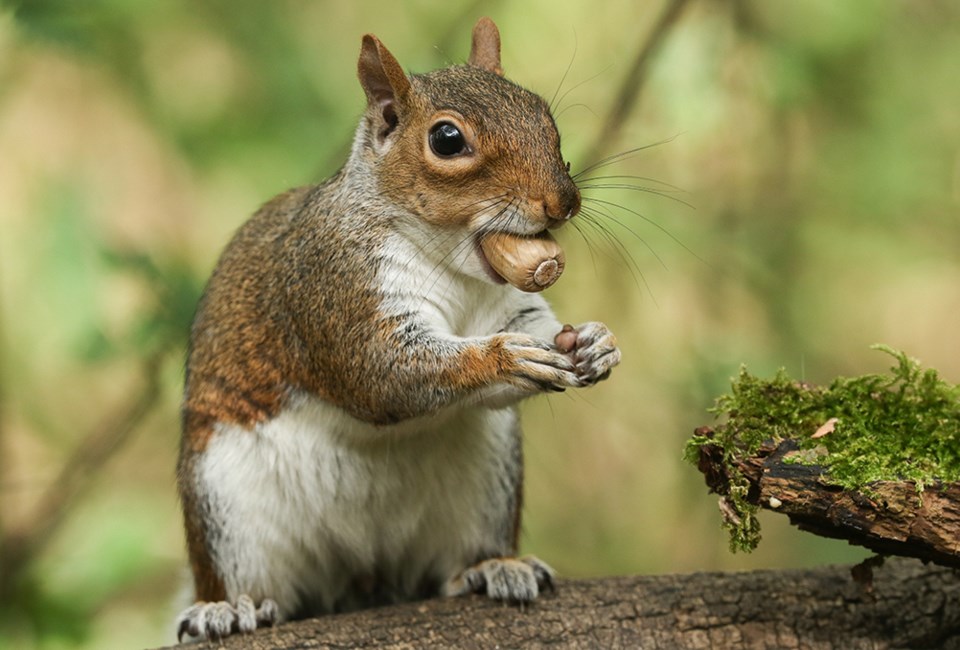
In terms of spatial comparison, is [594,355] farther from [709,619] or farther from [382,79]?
[382,79]

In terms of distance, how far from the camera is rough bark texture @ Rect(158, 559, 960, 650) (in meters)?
2.59

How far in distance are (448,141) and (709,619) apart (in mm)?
1257

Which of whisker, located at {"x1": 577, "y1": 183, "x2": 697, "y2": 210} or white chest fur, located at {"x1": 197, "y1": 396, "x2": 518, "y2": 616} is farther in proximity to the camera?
white chest fur, located at {"x1": 197, "y1": 396, "x2": 518, "y2": 616}

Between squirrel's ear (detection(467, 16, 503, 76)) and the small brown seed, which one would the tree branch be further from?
the small brown seed

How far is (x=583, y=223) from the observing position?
418 cm

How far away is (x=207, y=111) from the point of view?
4570 millimetres

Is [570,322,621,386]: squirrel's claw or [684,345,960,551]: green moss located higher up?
[570,322,621,386]: squirrel's claw

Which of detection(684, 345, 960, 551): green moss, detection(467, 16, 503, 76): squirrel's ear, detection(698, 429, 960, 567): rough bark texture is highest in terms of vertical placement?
detection(467, 16, 503, 76): squirrel's ear

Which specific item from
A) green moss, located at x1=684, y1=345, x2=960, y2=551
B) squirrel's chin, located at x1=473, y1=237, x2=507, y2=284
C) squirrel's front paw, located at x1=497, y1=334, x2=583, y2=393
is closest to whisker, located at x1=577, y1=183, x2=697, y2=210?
squirrel's chin, located at x1=473, y1=237, x2=507, y2=284

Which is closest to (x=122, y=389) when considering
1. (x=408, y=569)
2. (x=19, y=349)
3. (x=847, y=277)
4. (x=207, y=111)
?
(x=19, y=349)

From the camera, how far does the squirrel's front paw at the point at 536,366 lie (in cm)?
235

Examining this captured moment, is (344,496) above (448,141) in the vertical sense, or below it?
below

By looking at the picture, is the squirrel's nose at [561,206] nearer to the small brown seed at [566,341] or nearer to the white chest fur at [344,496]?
the small brown seed at [566,341]

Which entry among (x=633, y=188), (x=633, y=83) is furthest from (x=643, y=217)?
(x=633, y=83)
